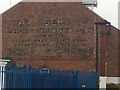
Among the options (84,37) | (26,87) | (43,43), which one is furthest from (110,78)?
(26,87)

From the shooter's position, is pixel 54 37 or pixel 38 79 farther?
pixel 54 37

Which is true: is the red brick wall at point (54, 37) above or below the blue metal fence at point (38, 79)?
above

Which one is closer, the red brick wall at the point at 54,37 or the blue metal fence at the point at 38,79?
the blue metal fence at the point at 38,79

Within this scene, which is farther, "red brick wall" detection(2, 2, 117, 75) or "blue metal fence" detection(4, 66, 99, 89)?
"red brick wall" detection(2, 2, 117, 75)

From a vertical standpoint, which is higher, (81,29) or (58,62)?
(81,29)

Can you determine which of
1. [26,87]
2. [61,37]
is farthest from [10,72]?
[61,37]

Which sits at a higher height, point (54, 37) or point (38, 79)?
point (54, 37)

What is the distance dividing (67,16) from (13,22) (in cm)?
539

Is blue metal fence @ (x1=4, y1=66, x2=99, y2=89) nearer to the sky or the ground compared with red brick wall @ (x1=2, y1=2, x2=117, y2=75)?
nearer to the ground

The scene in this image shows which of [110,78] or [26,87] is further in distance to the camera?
[110,78]

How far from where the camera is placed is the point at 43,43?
42.0 meters

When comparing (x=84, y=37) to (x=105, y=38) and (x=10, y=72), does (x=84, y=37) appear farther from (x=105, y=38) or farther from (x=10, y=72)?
(x=10, y=72)

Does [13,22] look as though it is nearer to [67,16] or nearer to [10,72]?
[67,16]

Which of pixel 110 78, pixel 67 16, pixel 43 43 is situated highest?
pixel 67 16
